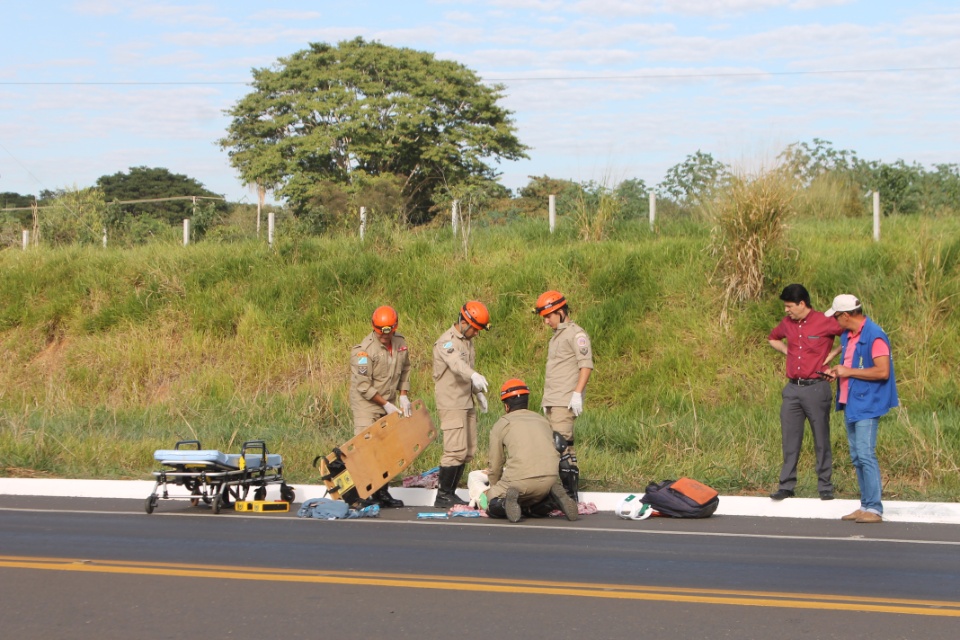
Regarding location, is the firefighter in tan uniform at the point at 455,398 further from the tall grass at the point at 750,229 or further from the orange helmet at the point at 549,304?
the tall grass at the point at 750,229

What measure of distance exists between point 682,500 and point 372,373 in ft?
12.0

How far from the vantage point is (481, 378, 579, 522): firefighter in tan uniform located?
406 inches

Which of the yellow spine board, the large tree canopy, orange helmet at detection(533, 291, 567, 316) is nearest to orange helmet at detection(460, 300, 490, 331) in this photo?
orange helmet at detection(533, 291, 567, 316)

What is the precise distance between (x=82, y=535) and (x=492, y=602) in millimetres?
4528

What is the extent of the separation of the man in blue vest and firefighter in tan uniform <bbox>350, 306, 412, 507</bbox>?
15.0 ft

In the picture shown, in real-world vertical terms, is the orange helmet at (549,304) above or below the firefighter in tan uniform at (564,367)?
above

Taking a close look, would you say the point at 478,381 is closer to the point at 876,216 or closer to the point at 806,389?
the point at 806,389

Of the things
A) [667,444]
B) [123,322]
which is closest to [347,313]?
[123,322]

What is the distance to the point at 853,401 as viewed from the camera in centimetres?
1047

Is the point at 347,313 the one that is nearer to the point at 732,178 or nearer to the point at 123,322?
the point at 123,322

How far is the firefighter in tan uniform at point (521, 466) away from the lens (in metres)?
10.3

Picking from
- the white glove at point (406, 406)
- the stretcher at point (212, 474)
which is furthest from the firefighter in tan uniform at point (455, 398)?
the stretcher at point (212, 474)

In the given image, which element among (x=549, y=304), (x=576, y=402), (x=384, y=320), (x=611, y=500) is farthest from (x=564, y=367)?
(x=384, y=320)

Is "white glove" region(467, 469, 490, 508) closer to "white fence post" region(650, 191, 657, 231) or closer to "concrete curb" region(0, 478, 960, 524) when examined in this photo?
"concrete curb" region(0, 478, 960, 524)
